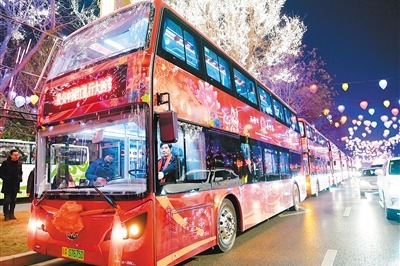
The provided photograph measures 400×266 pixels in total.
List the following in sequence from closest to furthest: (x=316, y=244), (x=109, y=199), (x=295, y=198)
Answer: (x=109, y=199), (x=316, y=244), (x=295, y=198)

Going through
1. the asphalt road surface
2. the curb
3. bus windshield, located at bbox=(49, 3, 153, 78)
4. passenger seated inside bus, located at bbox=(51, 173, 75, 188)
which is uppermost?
bus windshield, located at bbox=(49, 3, 153, 78)

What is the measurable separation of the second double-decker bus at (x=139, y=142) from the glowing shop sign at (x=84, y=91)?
19 mm

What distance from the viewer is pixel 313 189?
16469 mm

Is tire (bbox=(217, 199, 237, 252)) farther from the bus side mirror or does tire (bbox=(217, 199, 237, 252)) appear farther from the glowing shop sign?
the glowing shop sign

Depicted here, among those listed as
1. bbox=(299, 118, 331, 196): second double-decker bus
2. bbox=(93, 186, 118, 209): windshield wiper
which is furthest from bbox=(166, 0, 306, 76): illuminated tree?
bbox=(93, 186, 118, 209): windshield wiper

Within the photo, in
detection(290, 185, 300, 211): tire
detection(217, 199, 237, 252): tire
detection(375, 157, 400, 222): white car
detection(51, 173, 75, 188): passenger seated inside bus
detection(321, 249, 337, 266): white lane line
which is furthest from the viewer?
detection(290, 185, 300, 211): tire

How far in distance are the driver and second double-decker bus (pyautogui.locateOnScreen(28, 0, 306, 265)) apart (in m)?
0.03

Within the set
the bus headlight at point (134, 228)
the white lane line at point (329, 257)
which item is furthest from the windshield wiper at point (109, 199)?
the white lane line at point (329, 257)

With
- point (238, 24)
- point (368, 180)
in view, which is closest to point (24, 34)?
point (238, 24)

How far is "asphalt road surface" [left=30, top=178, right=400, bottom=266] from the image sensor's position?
523cm

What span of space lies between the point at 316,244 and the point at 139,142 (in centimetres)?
455

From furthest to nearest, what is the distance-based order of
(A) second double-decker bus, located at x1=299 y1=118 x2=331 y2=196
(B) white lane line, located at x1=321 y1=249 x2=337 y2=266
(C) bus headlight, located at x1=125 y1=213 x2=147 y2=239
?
(A) second double-decker bus, located at x1=299 y1=118 x2=331 y2=196
(B) white lane line, located at x1=321 y1=249 x2=337 y2=266
(C) bus headlight, located at x1=125 y1=213 x2=147 y2=239

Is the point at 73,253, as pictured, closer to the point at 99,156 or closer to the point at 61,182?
the point at 61,182

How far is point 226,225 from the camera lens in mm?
6027
